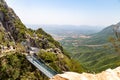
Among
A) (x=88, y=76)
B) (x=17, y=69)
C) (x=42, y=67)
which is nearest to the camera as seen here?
(x=88, y=76)

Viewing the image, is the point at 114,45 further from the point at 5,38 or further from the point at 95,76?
the point at 5,38

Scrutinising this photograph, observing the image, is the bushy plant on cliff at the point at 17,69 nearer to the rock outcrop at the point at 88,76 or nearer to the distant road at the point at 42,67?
the distant road at the point at 42,67

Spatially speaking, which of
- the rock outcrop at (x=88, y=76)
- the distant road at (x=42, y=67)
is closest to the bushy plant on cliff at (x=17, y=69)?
the distant road at (x=42, y=67)

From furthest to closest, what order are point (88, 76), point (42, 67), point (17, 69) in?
1. point (17, 69)
2. point (42, 67)
3. point (88, 76)

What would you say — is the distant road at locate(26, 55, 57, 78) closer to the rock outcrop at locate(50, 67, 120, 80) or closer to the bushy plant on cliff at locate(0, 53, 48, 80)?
the bushy plant on cliff at locate(0, 53, 48, 80)

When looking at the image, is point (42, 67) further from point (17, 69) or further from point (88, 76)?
point (88, 76)

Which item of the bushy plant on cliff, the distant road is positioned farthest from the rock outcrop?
the bushy plant on cliff

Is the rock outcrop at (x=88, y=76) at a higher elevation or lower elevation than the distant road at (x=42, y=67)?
higher

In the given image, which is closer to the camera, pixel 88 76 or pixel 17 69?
pixel 88 76

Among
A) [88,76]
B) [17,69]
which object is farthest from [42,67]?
[88,76]

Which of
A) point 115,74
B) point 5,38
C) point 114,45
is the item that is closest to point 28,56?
point 5,38

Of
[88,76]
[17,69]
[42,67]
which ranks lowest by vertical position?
[17,69]
